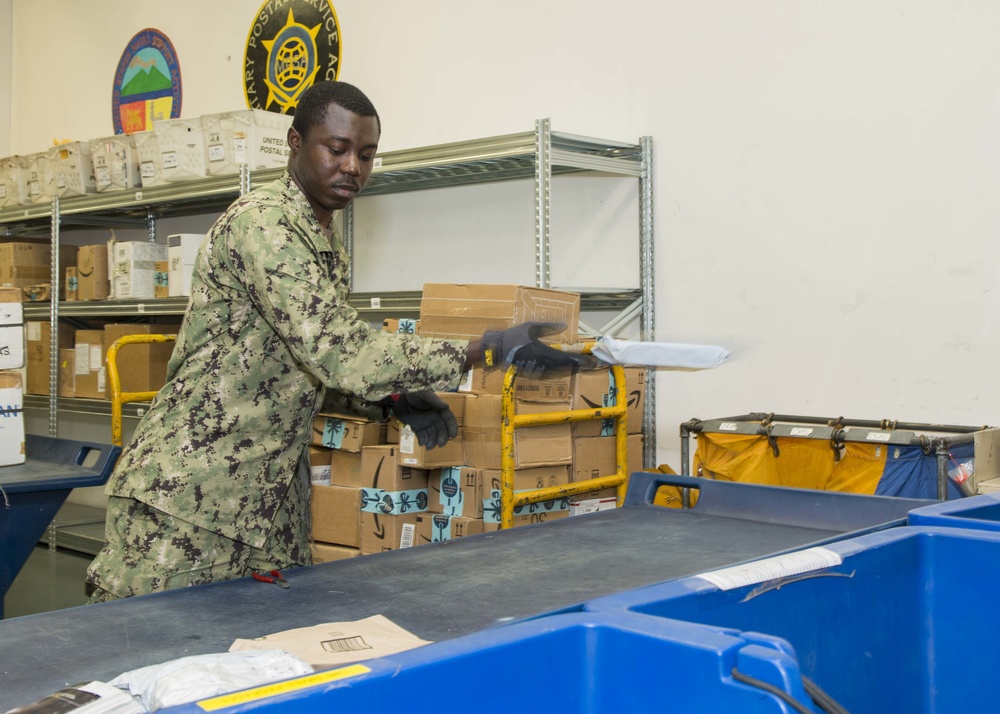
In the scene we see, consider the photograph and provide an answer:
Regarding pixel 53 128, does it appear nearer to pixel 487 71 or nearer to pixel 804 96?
pixel 487 71

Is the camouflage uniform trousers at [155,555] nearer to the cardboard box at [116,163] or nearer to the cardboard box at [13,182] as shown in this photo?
the cardboard box at [116,163]

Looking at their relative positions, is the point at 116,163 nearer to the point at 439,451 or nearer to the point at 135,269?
the point at 135,269

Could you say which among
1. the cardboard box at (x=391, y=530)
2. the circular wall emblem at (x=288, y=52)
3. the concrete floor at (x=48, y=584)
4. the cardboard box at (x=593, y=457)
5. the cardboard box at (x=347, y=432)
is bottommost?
the concrete floor at (x=48, y=584)

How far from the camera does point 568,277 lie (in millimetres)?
4242

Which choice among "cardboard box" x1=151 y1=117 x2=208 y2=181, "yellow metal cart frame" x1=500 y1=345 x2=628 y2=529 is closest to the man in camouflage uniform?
"yellow metal cart frame" x1=500 y1=345 x2=628 y2=529

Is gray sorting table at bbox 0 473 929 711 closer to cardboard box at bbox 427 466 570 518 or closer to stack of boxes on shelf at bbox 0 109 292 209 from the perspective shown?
cardboard box at bbox 427 466 570 518

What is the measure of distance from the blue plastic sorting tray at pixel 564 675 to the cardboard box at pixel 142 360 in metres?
4.52

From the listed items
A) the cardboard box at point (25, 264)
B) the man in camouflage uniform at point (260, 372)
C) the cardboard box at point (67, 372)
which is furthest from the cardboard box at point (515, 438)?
the cardboard box at point (25, 264)

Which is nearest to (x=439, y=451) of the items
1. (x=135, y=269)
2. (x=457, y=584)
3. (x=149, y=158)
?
(x=457, y=584)

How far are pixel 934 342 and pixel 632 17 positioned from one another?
1788 millimetres

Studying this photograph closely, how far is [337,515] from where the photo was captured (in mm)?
3730

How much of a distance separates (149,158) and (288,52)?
0.96 meters

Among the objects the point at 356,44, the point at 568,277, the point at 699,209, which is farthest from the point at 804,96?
the point at 356,44

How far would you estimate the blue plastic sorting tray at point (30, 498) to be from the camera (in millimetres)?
2754
